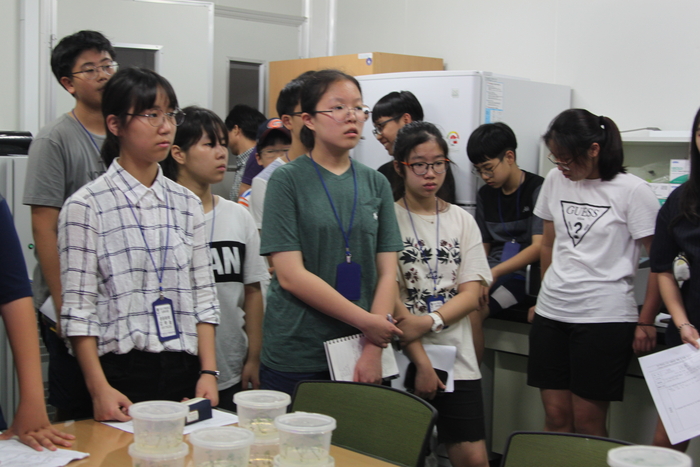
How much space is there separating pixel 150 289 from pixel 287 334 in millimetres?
432

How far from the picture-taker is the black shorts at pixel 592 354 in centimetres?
227

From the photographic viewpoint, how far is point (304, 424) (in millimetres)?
1149

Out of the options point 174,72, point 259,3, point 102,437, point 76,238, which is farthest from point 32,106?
point 102,437

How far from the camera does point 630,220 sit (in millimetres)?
2242

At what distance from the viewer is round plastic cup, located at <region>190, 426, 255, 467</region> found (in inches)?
43.0

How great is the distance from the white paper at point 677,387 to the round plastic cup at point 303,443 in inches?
49.8

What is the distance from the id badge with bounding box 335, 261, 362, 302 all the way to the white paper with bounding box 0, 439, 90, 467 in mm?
788

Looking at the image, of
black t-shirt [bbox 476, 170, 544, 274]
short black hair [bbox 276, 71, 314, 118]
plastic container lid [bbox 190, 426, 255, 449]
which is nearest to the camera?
plastic container lid [bbox 190, 426, 255, 449]

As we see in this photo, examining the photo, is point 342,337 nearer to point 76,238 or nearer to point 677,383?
point 76,238

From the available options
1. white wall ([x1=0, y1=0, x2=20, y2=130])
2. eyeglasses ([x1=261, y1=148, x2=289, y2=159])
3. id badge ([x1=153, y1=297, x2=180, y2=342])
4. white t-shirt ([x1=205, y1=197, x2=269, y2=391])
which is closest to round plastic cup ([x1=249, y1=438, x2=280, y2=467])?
id badge ([x1=153, y1=297, x2=180, y2=342])

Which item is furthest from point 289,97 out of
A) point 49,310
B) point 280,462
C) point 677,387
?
point 280,462

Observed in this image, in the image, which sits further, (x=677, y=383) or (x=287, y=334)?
(x=677, y=383)

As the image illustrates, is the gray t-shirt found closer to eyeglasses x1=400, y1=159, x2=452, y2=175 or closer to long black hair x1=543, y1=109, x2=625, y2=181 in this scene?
eyeglasses x1=400, y1=159, x2=452, y2=175

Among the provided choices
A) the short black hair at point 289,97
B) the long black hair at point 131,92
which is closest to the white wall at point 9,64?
the short black hair at point 289,97
